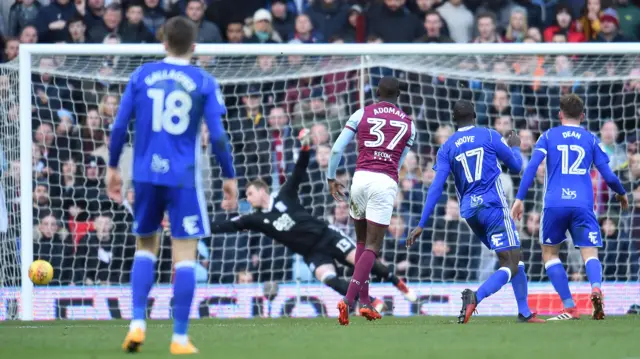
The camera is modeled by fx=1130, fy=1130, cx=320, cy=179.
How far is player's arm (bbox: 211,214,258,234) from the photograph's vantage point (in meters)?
12.2

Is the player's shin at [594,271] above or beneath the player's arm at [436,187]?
beneath

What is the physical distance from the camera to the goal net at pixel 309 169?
12789 mm

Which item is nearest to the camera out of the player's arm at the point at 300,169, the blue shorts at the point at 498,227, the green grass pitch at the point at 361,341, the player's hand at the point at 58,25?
the green grass pitch at the point at 361,341

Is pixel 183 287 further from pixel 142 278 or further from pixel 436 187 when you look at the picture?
pixel 436 187

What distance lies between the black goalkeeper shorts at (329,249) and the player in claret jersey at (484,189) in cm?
294

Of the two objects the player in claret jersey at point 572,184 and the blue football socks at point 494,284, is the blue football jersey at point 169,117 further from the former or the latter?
the player in claret jersey at point 572,184

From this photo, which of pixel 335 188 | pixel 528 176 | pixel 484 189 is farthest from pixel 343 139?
pixel 528 176

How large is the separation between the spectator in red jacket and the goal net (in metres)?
0.86

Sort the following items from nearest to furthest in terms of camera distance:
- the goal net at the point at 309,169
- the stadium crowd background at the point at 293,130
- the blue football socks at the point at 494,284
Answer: the blue football socks at the point at 494,284
the goal net at the point at 309,169
the stadium crowd background at the point at 293,130

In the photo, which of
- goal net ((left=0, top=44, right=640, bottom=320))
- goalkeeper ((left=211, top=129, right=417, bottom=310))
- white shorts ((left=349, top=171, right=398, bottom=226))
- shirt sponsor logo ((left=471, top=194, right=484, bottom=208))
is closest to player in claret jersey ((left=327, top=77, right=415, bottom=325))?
white shorts ((left=349, top=171, right=398, bottom=226))

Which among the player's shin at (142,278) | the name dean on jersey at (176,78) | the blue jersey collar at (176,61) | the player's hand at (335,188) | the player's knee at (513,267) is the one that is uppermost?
the blue jersey collar at (176,61)

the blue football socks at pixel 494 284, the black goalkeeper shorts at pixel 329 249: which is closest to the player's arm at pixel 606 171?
the blue football socks at pixel 494 284

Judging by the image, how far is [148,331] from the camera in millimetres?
8758

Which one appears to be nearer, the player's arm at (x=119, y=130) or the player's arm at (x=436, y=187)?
the player's arm at (x=119, y=130)
